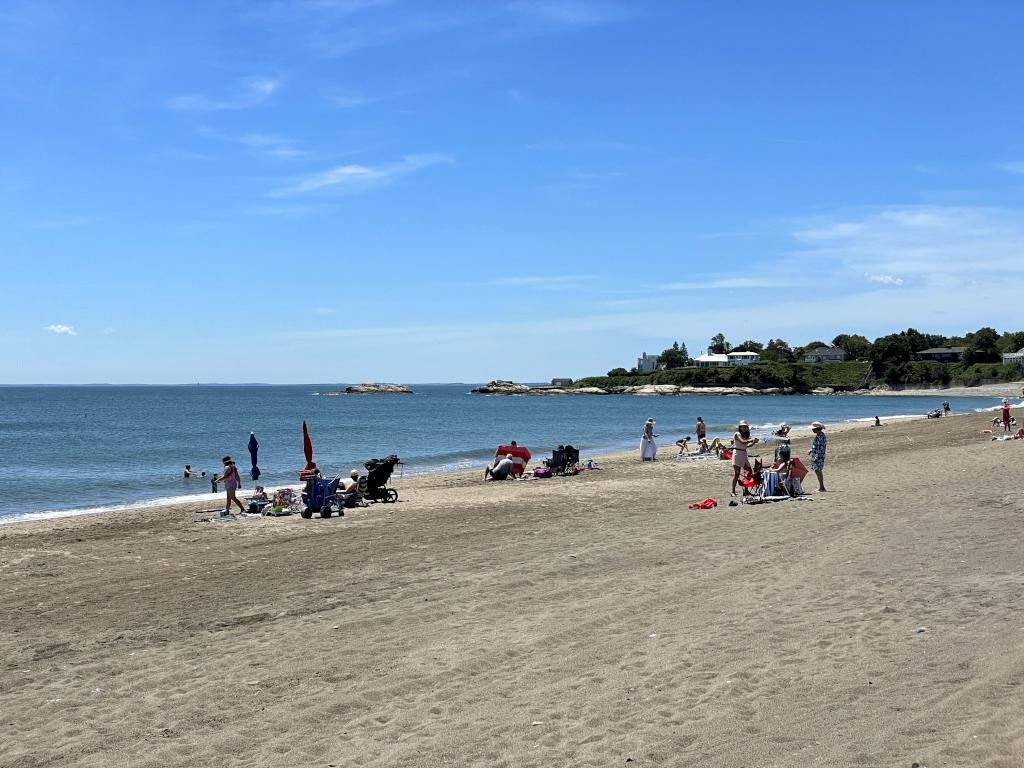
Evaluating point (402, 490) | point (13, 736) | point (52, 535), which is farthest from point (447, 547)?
point (402, 490)

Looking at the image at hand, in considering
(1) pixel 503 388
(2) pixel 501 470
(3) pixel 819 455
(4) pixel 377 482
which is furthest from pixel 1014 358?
(4) pixel 377 482

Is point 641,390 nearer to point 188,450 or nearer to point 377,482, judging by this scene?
point 188,450

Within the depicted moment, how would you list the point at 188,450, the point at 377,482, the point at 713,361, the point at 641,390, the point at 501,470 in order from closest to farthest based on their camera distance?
the point at 377,482, the point at 501,470, the point at 188,450, the point at 641,390, the point at 713,361

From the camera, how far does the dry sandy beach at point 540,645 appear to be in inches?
212

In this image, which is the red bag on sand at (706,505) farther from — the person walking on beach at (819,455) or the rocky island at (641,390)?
the rocky island at (641,390)

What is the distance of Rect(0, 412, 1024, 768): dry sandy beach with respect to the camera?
17.6ft

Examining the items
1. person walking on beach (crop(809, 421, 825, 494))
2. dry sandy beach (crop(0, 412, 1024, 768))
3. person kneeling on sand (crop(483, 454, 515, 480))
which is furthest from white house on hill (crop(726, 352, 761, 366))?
dry sandy beach (crop(0, 412, 1024, 768))

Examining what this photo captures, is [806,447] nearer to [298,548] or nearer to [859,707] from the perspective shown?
[298,548]

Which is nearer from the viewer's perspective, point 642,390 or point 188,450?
point 188,450

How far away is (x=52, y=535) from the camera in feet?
52.5

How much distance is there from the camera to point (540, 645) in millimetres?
7336

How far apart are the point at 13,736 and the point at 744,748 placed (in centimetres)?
496

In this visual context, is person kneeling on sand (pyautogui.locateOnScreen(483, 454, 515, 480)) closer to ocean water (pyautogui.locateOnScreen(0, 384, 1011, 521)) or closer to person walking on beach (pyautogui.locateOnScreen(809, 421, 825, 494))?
ocean water (pyautogui.locateOnScreen(0, 384, 1011, 521))

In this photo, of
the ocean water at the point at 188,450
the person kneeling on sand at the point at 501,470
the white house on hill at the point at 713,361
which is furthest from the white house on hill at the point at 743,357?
the person kneeling on sand at the point at 501,470
